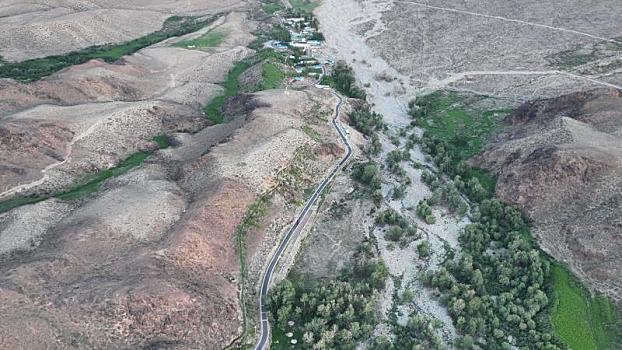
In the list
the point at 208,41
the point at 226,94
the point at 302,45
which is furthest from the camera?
the point at 302,45

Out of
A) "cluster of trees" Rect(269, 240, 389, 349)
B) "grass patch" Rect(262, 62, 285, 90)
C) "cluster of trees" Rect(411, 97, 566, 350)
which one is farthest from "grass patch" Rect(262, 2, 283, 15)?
"cluster of trees" Rect(269, 240, 389, 349)

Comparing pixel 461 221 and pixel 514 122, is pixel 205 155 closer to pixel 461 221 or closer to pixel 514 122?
pixel 461 221

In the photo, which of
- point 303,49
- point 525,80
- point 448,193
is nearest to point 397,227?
point 448,193

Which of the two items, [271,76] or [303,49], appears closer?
[271,76]

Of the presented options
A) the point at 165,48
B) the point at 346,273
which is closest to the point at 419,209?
the point at 346,273

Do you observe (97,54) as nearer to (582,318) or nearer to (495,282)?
(495,282)

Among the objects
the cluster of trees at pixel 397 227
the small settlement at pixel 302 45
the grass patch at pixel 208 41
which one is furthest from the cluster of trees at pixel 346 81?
the cluster of trees at pixel 397 227

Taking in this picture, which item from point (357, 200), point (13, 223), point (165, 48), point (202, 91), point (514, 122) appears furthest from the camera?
point (165, 48)

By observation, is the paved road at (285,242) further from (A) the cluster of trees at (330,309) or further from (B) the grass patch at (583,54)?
(B) the grass patch at (583,54)
